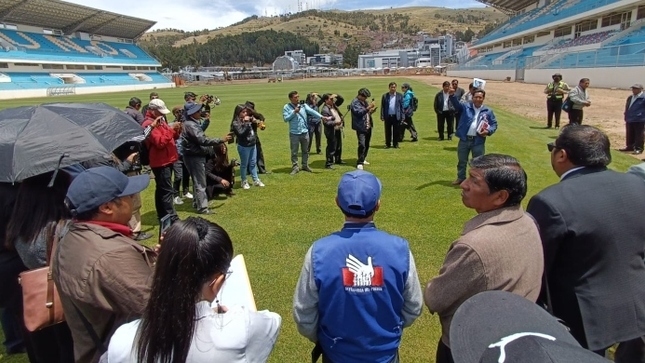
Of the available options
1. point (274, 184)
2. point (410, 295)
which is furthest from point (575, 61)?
point (410, 295)

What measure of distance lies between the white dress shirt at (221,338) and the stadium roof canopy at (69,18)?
61544 millimetres

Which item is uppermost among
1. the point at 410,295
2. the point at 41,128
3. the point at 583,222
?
the point at 41,128

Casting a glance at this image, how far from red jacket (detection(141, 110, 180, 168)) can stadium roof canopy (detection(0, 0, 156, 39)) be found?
57.0m

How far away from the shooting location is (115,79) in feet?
200

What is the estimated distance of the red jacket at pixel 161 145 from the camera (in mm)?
5824

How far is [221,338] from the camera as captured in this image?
5.07ft

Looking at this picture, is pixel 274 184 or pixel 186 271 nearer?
pixel 186 271

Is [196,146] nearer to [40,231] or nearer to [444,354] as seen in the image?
[40,231]

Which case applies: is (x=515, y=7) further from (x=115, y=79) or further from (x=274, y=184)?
(x=274, y=184)

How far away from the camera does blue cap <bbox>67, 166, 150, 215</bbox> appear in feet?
6.74

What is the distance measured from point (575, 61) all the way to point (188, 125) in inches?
1404

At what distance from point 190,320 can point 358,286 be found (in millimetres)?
877

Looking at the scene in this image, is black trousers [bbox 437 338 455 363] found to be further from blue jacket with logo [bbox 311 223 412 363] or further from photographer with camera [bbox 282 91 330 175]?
photographer with camera [bbox 282 91 330 175]

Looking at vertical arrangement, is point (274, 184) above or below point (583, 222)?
below
